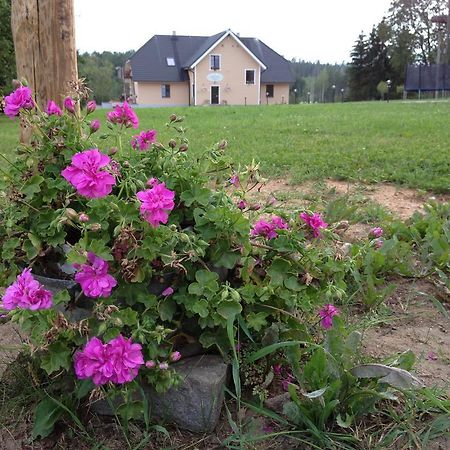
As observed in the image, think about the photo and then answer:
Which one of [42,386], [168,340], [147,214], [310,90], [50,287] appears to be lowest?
[42,386]

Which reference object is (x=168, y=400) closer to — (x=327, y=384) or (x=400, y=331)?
(x=327, y=384)

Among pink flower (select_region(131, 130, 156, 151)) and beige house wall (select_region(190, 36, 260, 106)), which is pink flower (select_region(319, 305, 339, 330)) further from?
beige house wall (select_region(190, 36, 260, 106))

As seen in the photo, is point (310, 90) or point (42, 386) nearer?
point (42, 386)

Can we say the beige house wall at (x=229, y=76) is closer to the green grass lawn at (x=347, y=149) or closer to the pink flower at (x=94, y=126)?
the green grass lawn at (x=347, y=149)

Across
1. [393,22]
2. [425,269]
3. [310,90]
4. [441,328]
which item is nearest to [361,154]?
[425,269]

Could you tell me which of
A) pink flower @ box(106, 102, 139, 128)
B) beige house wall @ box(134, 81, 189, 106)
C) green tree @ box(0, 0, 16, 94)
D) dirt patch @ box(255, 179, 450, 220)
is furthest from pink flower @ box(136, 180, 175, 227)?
beige house wall @ box(134, 81, 189, 106)

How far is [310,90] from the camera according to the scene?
80.3m

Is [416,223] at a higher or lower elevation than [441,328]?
higher

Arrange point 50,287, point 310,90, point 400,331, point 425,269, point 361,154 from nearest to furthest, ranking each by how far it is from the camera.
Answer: point 50,287 → point 400,331 → point 425,269 → point 361,154 → point 310,90

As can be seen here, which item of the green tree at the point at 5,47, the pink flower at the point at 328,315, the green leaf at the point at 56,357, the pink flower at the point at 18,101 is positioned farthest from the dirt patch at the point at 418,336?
the green tree at the point at 5,47

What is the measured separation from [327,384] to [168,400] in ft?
1.57

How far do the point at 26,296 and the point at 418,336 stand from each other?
1.50m

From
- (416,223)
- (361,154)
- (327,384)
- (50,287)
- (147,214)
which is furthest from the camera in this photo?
(361,154)

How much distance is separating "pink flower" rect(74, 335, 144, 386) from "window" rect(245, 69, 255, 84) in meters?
38.9
